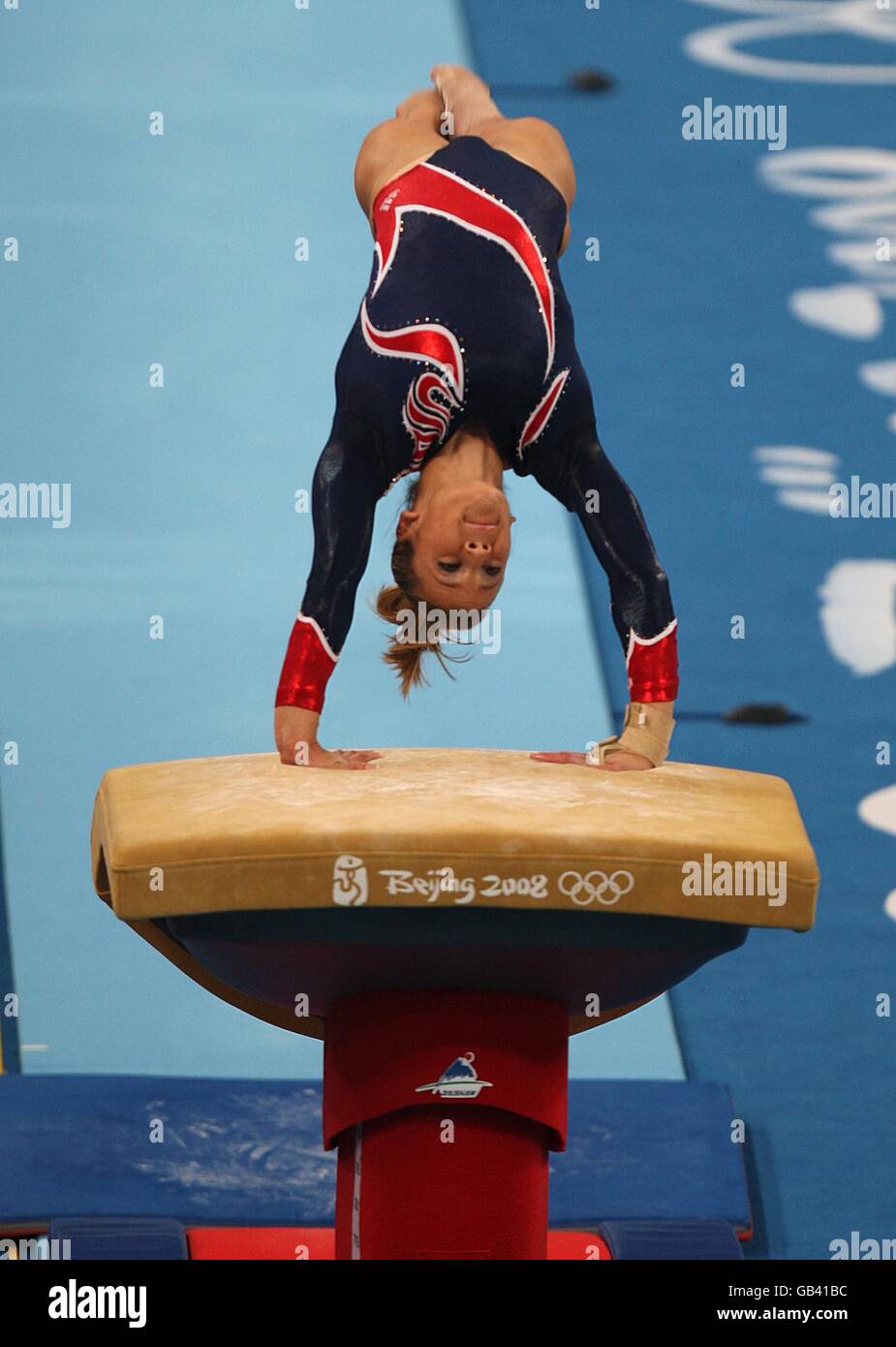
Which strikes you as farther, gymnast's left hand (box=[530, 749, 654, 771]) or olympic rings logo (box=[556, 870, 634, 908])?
→ gymnast's left hand (box=[530, 749, 654, 771])

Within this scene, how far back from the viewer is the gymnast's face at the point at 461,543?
3049 mm

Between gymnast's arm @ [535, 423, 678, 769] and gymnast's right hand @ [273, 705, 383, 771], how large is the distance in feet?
1.42

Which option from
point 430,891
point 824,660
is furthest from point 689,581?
point 430,891

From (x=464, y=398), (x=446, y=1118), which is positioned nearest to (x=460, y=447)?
(x=464, y=398)

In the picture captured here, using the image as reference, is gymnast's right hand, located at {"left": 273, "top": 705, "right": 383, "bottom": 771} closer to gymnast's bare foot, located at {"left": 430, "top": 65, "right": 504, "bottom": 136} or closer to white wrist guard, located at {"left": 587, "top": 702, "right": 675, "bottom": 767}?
white wrist guard, located at {"left": 587, "top": 702, "right": 675, "bottom": 767}

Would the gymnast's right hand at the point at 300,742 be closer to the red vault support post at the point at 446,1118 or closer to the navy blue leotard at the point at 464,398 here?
the navy blue leotard at the point at 464,398

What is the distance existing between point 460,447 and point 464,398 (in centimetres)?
8

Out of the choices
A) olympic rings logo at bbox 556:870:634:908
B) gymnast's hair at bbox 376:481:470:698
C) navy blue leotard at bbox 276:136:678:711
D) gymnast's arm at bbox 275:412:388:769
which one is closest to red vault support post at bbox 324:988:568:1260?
olympic rings logo at bbox 556:870:634:908

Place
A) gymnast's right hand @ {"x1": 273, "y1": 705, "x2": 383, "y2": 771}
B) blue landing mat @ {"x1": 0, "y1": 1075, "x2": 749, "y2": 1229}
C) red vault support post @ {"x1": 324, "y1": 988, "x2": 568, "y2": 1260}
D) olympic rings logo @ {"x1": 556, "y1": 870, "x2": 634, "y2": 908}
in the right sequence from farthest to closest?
blue landing mat @ {"x1": 0, "y1": 1075, "x2": 749, "y2": 1229} < gymnast's right hand @ {"x1": 273, "y1": 705, "x2": 383, "y2": 771} < red vault support post @ {"x1": 324, "y1": 988, "x2": 568, "y2": 1260} < olympic rings logo @ {"x1": 556, "y1": 870, "x2": 634, "y2": 908}

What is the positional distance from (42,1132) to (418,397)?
5.42 ft

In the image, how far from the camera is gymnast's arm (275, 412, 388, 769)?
305 centimetres

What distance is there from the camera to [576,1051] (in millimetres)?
4723

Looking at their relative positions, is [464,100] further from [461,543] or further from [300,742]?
[300,742]

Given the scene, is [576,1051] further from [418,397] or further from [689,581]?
[418,397]
